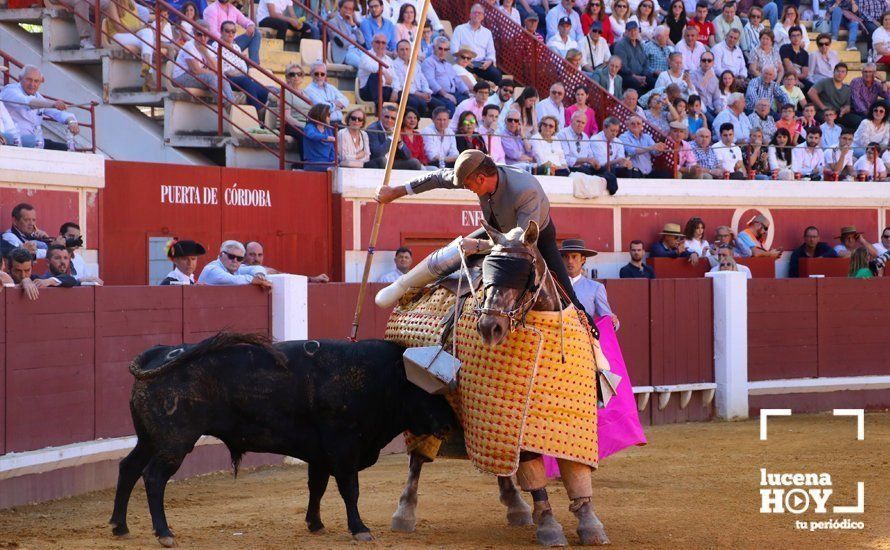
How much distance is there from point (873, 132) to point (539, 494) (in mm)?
10917

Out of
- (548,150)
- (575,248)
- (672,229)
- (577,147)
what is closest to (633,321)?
(672,229)

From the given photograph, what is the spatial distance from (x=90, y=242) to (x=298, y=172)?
2.16 metres

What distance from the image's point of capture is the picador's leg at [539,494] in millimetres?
5816

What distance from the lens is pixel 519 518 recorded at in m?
6.47

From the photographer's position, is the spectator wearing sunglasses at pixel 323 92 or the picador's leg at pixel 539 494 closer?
the picador's leg at pixel 539 494

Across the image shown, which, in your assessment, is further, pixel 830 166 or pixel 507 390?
pixel 830 166

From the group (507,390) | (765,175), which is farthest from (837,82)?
(507,390)

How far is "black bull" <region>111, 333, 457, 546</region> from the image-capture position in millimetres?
5836

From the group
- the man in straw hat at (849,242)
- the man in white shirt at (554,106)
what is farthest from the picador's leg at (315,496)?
the man in straw hat at (849,242)

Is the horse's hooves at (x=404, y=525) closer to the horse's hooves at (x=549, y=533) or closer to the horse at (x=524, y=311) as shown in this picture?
the horse at (x=524, y=311)

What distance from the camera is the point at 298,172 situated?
1141cm

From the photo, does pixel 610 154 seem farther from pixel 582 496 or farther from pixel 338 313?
pixel 582 496

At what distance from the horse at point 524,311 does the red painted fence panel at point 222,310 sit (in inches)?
105

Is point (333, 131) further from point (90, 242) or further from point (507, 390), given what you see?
point (507, 390)
